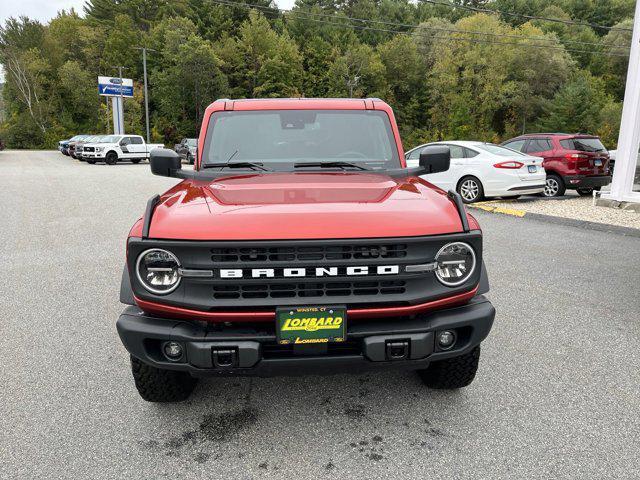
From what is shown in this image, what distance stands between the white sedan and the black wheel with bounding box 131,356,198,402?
9609 millimetres

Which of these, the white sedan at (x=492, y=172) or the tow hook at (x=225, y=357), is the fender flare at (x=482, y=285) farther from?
the white sedan at (x=492, y=172)

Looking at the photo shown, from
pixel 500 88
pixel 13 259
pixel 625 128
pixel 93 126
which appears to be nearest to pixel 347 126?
pixel 13 259

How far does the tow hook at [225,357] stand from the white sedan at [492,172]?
10007mm

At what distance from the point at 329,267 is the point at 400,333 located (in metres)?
0.47

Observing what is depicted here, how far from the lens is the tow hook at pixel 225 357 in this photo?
8.08 feet

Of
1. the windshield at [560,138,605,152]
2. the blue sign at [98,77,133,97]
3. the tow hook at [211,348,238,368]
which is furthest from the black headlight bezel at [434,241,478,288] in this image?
the blue sign at [98,77,133,97]

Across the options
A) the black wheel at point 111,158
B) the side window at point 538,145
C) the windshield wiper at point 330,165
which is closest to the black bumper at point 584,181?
the side window at point 538,145

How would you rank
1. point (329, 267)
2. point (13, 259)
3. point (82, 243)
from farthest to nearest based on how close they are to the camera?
point (82, 243)
point (13, 259)
point (329, 267)

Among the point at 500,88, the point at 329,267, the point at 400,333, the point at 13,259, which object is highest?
the point at 500,88

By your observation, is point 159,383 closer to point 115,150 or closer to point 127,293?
point 127,293

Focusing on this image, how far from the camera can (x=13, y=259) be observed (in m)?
7.00

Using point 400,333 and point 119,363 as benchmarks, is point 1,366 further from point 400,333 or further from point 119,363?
point 400,333

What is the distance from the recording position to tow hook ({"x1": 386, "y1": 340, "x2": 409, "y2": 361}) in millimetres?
2506

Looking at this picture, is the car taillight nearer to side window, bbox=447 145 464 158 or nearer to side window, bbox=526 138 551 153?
side window, bbox=447 145 464 158
